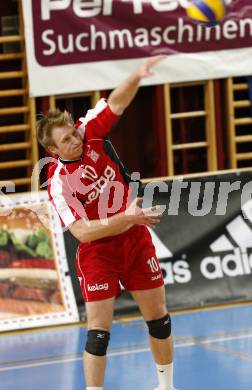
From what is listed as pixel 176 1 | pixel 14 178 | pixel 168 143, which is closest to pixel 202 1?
pixel 176 1

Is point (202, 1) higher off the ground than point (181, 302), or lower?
higher

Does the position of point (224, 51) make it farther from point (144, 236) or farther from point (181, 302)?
point (144, 236)

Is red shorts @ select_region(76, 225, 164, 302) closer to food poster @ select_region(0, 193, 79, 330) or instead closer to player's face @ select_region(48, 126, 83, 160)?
player's face @ select_region(48, 126, 83, 160)

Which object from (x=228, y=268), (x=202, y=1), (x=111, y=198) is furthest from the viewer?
(x=228, y=268)

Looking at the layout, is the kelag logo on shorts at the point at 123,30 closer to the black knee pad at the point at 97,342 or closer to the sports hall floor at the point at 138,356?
the sports hall floor at the point at 138,356

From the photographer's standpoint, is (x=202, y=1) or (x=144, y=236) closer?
(x=144, y=236)

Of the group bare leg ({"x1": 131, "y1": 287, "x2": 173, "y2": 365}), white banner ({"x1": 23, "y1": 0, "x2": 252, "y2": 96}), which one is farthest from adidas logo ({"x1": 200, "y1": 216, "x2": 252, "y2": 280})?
bare leg ({"x1": 131, "y1": 287, "x2": 173, "y2": 365})

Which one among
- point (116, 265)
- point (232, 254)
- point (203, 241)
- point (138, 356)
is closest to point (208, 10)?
point (203, 241)

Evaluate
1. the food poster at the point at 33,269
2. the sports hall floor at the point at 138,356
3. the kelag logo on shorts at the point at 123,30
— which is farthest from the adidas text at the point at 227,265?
the kelag logo on shorts at the point at 123,30

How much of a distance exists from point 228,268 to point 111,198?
4101 millimetres

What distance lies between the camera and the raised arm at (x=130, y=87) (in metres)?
6.05

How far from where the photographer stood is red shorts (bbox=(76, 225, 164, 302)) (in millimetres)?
6488

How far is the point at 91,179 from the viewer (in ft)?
21.3

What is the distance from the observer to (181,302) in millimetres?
10164
